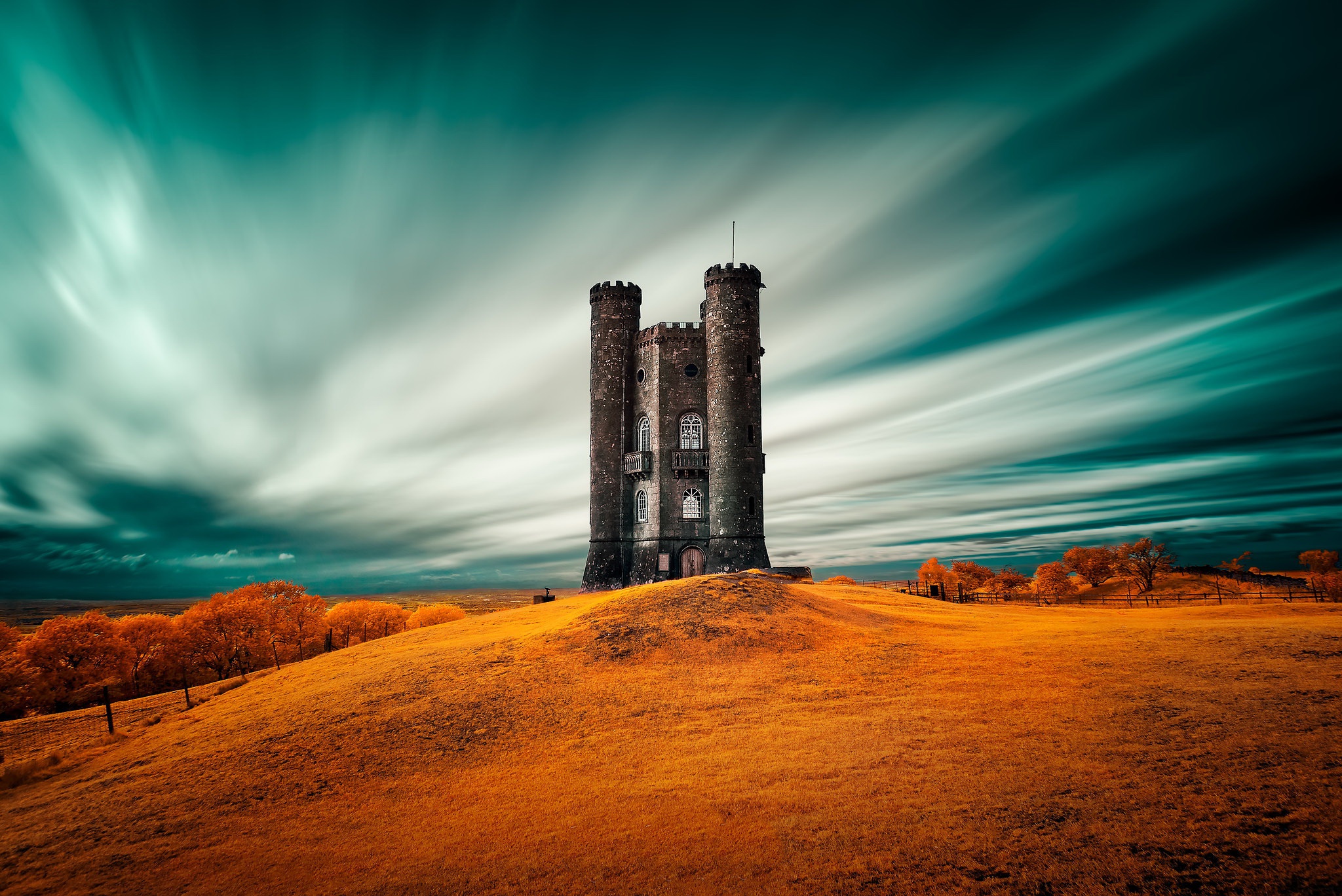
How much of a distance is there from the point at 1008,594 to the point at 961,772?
174ft

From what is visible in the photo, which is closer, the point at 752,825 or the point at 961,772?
the point at 752,825

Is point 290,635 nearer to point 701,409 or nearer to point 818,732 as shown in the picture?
point 701,409

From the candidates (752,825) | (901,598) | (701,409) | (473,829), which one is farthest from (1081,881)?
(701,409)

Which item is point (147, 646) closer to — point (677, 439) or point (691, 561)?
point (691, 561)

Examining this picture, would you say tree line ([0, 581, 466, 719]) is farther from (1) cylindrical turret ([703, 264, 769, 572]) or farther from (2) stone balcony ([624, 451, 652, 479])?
(1) cylindrical turret ([703, 264, 769, 572])

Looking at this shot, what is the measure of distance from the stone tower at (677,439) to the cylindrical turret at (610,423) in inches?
2.7

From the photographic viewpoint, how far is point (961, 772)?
38.9 ft

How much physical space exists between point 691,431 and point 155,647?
132ft

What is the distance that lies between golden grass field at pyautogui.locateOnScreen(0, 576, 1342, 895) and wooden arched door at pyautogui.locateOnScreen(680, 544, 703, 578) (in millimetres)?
20447

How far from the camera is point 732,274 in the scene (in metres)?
44.3

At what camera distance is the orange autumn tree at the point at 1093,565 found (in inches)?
2411

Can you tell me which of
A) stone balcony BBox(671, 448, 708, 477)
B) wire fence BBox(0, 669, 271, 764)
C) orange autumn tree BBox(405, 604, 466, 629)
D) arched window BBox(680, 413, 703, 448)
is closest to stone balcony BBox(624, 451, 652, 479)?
stone balcony BBox(671, 448, 708, 477)

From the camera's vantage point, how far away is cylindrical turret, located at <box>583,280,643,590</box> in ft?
147

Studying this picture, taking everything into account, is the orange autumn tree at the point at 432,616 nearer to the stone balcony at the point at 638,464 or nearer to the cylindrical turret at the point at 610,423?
the cylindrical turret at the point at 610,423
